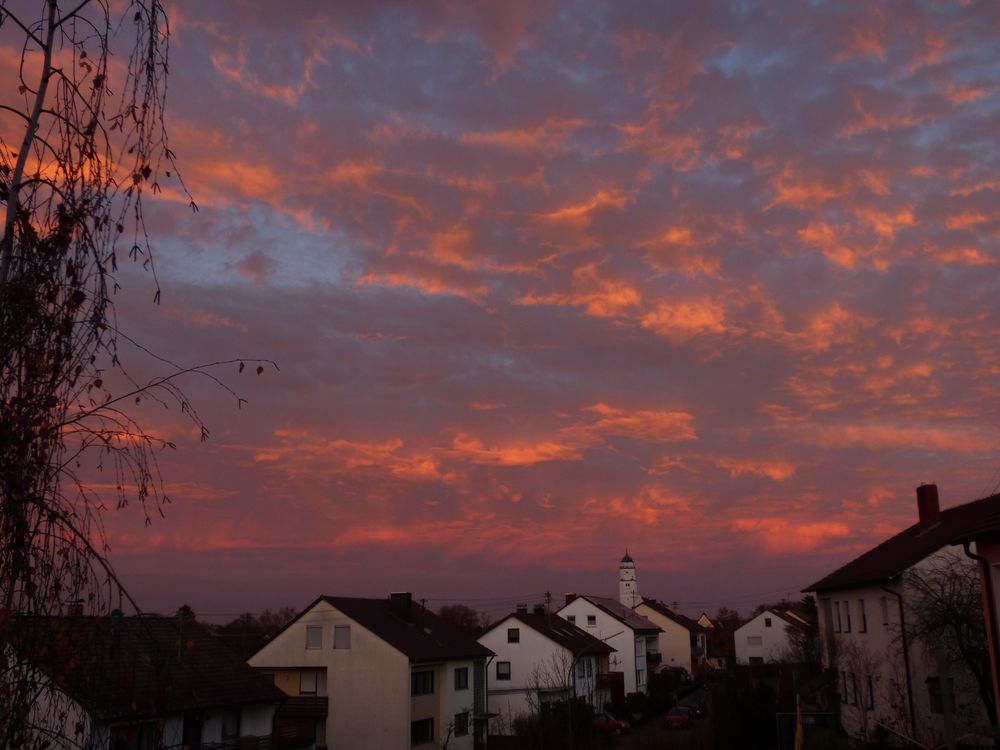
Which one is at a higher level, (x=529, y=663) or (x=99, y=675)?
(x=99, y=675)

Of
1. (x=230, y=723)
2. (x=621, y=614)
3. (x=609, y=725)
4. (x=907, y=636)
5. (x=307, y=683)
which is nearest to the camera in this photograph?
(x=907, y=636)

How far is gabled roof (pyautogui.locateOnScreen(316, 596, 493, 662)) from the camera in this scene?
49188mm

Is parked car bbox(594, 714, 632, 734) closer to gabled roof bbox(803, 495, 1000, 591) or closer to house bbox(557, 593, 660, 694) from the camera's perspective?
house bbox(557, 593, 660, 694)

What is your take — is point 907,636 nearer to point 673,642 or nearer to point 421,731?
point 421,731

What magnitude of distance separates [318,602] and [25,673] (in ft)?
154

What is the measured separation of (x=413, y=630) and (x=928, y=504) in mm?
30780

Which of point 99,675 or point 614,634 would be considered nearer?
point 99,675

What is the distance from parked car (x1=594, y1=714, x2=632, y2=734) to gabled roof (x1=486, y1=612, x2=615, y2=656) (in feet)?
16.6

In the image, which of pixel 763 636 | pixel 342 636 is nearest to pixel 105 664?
pixel 342 636

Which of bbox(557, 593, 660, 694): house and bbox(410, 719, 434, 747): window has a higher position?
bbox(557, 593, 660, 694): house

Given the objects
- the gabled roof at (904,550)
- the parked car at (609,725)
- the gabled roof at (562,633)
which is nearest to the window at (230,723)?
the gabled roof at (904,550)

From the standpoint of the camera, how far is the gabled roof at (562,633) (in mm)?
68812

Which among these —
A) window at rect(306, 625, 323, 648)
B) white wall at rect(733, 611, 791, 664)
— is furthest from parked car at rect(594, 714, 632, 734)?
white wall at rect(733, 611, 791, 664)

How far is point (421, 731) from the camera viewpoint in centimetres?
Result: 4862
